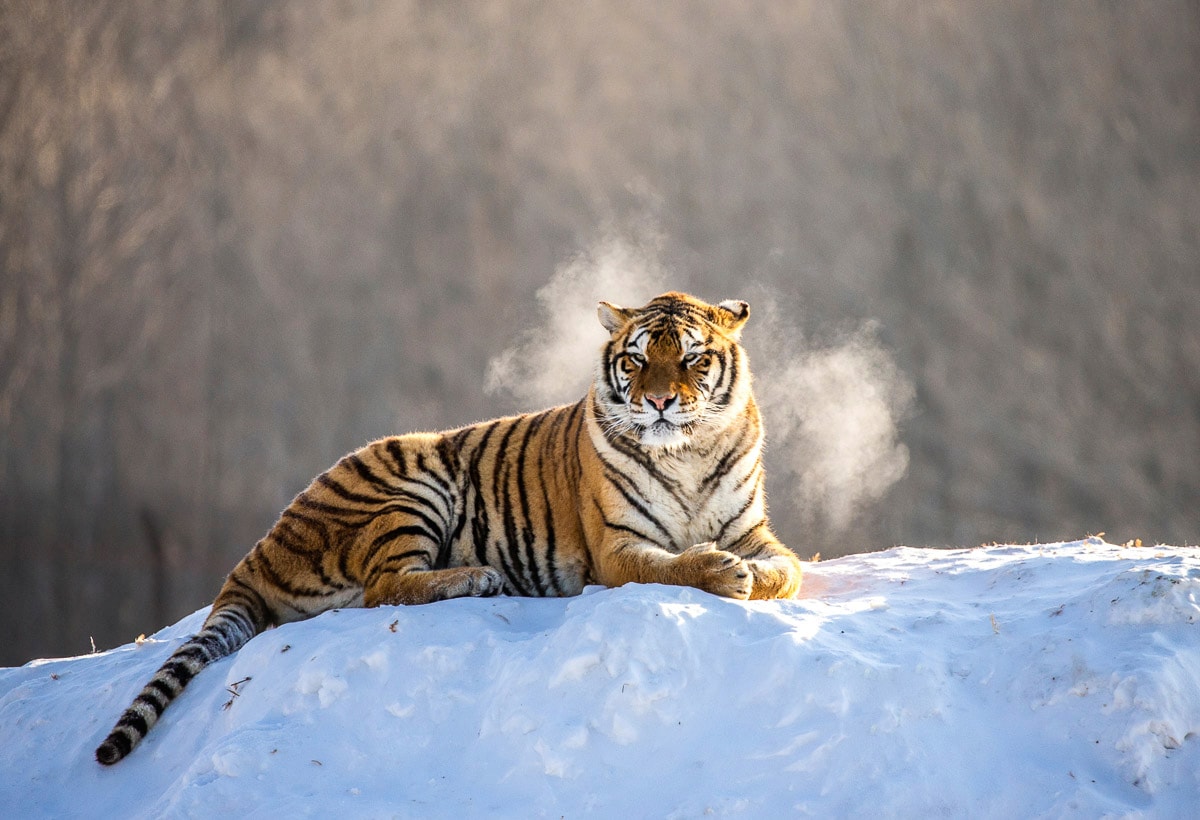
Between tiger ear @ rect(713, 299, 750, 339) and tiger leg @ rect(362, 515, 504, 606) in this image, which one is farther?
tiger ear @ rect(713, 299, 750, 339)

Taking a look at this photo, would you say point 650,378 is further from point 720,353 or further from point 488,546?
point 488,546

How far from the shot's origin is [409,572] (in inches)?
143

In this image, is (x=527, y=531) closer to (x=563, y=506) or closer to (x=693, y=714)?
(x=563, y=506)

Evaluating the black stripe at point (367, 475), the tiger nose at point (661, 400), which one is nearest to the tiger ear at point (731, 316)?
the tiger nose at point (661, 400)

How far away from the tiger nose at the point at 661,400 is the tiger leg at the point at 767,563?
54 cm

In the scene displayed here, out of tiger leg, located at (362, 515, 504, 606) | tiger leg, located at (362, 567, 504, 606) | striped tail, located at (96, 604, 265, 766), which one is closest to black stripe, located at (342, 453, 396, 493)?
tiger leg, located at (362, 515, 504, 606)

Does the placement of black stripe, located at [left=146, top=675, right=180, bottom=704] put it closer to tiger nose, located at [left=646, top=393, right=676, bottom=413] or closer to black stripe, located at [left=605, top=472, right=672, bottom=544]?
black stripe, located at [left=605, top=472, right=672, bottom=544]

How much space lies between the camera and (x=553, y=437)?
4125mm

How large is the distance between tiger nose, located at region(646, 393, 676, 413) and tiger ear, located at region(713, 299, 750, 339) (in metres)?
0.47

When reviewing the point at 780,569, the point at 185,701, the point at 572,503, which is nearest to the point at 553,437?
the point at 572,503

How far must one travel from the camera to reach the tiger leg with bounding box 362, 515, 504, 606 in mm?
3539

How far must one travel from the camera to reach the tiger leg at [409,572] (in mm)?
3539

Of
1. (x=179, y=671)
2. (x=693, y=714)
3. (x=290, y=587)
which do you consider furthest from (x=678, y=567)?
(x=179, y=671)

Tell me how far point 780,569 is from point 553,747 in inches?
42.5
